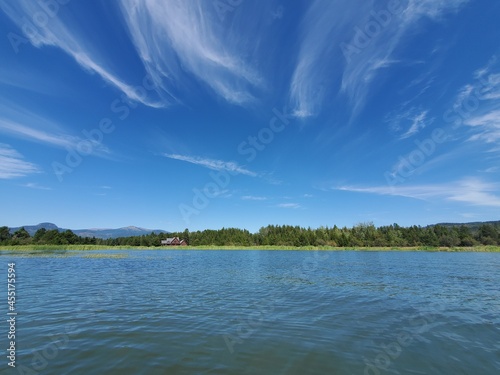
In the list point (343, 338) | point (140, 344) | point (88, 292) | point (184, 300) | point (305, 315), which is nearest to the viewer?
point (140, 344)

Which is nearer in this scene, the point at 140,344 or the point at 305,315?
the point at 140,344

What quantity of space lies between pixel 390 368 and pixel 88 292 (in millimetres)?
25271

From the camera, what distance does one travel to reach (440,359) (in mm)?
11344

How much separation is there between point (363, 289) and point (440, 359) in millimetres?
17730

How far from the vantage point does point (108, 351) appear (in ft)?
38.4

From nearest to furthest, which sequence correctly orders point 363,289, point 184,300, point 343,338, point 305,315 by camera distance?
point 343,338, point 305,315, point 184,300, point 363,289

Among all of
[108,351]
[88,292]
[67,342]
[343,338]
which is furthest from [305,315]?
[88,292]

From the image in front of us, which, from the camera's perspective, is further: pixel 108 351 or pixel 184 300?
pixel 184 300

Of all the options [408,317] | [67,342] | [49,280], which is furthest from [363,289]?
[49,280]

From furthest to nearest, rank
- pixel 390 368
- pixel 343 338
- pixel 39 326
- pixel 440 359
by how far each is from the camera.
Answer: pixel 39 326
pixel 343 338
pixel 440 359
pixel 390 368

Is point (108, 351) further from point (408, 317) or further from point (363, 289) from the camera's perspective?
point (363, 289)

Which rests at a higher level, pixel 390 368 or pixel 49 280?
pixel 49 280

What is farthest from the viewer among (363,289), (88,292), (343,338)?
(363,289)

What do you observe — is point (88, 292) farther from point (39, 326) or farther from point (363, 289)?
point (363, 289)
